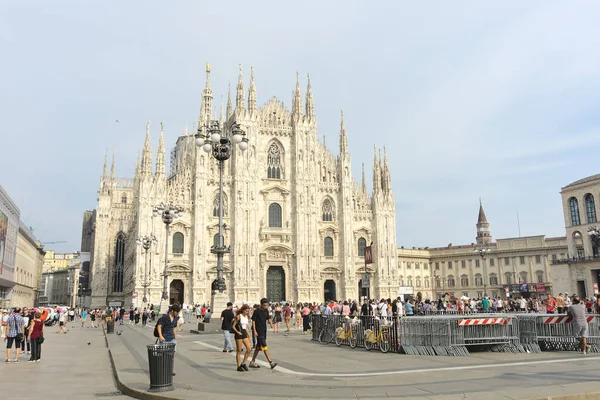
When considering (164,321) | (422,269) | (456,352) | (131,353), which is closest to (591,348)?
(456,352)

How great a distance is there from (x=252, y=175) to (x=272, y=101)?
960cm

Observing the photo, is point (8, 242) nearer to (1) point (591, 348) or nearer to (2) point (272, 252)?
(2) point (272, 252)

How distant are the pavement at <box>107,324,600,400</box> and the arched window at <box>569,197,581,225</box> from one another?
4598 centimetres

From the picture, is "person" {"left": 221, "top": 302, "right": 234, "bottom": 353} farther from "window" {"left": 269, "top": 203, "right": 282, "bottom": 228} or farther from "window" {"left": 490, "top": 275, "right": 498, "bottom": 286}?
"window" {"left": 490, "top": 275, "right": 498, "bottom": 286}

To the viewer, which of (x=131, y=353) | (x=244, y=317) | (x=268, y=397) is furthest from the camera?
(x=131, y=353)

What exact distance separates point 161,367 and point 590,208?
5537 centimetres

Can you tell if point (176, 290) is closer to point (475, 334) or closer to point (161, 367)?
point (475, 334)

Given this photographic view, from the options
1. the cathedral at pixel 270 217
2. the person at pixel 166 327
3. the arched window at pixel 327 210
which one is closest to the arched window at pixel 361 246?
the cathedral at pixel 270 217

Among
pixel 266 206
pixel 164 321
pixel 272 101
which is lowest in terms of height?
pixel 164 321

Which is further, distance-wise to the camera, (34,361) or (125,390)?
(34,361)

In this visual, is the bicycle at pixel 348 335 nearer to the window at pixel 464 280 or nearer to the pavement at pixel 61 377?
the pavement at pixel 61 377

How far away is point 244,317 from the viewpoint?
13156mm

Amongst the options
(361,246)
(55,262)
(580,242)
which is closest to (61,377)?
(361,246)

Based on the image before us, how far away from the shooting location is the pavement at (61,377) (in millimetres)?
9766
